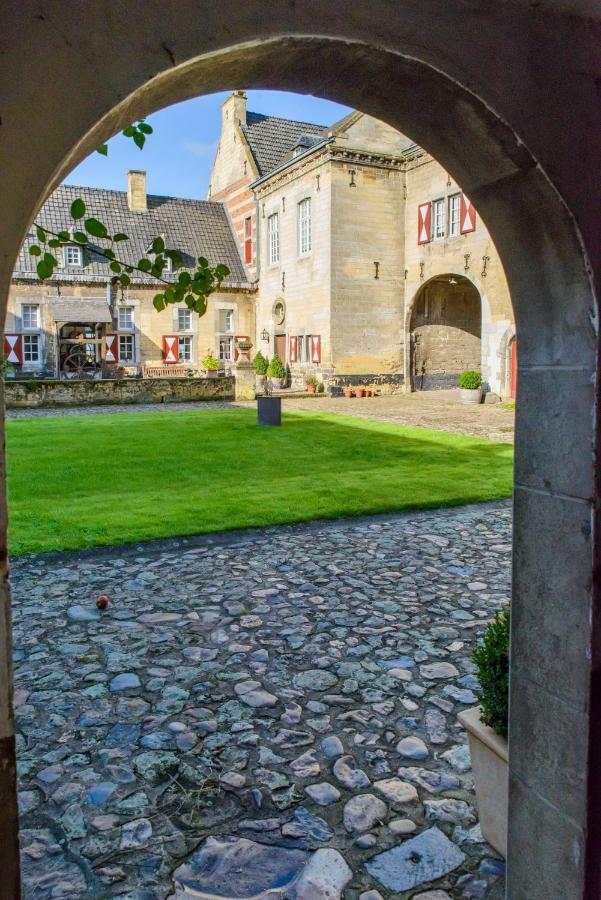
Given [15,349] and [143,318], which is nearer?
[15,349]

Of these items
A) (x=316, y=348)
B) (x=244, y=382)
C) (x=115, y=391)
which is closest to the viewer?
(x=115, y=391)

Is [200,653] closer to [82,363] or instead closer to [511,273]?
[511,273]

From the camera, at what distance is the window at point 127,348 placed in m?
31.0

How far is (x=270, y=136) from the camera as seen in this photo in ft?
107

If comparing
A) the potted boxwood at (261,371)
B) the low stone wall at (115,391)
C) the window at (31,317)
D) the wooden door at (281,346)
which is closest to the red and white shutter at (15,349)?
the window at (31,317)

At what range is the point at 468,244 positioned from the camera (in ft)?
72.8

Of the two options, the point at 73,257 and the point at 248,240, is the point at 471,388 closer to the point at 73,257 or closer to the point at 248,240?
the point at 248,240

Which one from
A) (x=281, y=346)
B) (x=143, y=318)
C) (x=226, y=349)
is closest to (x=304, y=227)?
(x=281, y=346)

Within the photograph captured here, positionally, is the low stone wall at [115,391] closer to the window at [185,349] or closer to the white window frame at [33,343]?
the white window frame at [33,343]

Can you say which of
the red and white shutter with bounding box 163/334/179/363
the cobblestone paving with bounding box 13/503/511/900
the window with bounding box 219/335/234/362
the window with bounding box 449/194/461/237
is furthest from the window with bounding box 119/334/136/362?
the cobblestone paving with bounding box 13/503/511/900

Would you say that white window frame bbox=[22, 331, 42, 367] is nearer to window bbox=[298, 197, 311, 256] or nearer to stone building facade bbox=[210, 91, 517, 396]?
stone building facade bbox=[210, 91, 517, 396]

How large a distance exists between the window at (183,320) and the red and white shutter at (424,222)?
39.5ft

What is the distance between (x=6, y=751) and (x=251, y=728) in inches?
75.0

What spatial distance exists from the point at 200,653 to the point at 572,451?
287 cm
